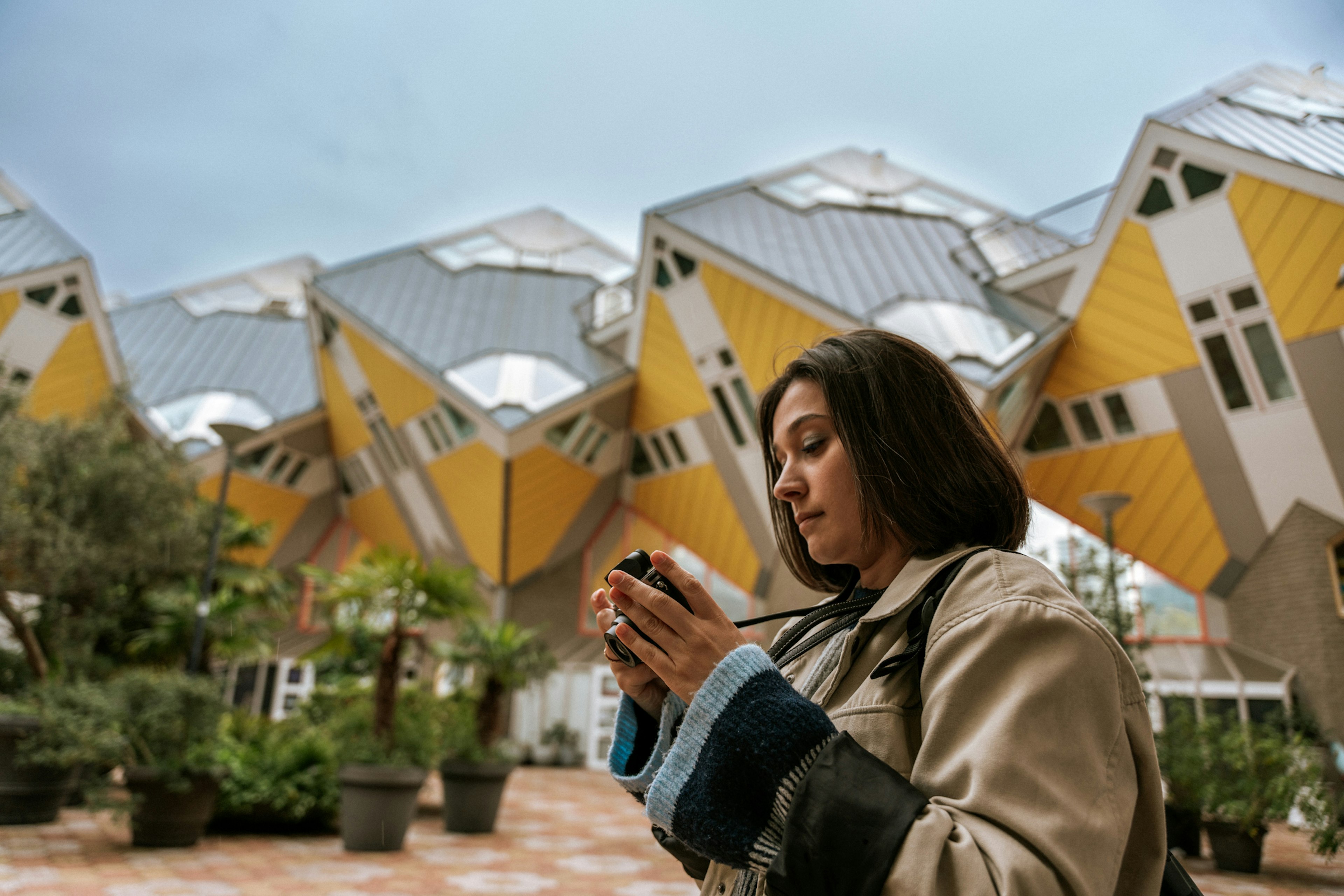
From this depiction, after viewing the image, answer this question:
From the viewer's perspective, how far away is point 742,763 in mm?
873

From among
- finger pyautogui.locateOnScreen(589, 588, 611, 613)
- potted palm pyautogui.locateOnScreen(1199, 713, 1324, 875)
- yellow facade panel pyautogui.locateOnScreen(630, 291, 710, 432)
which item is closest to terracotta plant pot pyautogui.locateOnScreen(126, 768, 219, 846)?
finger pyautogui.locateOnScreen(589, 588, 611, 613)

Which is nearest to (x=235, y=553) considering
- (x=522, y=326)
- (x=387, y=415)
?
(x=387, y=415)

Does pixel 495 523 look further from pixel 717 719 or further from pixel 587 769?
pixel 717 719

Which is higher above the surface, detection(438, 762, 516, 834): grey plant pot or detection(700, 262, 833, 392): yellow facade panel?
detection(700, 262, 833, 392): yellow facade panel

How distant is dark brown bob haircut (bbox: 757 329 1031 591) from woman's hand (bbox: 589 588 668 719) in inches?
15.1

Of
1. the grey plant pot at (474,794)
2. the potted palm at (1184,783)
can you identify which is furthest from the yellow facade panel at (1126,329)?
the grey plant pot at (474,794)

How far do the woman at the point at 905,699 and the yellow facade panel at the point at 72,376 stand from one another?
18724 mm

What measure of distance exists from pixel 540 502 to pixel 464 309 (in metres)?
5.71

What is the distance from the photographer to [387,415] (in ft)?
59.9

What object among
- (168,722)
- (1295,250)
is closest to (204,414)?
(168,722)

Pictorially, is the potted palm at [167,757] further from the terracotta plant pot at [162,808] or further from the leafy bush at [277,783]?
the leafy bush at [277,783]

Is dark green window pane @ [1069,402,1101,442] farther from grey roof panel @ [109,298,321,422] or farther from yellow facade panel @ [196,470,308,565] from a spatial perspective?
grey roof panel @ [109,298,321,422]

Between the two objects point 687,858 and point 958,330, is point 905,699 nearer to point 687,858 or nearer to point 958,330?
point 687,858

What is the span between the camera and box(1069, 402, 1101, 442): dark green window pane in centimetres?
1309
